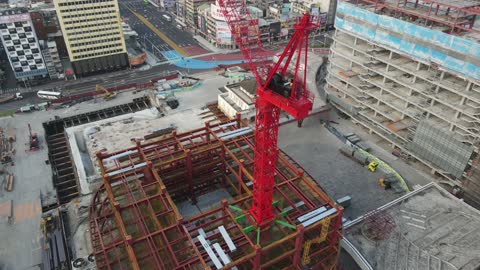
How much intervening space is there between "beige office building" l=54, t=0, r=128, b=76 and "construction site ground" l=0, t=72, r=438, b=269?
35589 millimetres

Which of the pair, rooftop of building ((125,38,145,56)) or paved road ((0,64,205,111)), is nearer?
paved road ((0,64,205,111))

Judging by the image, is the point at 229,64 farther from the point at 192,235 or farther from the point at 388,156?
the point at 192,235

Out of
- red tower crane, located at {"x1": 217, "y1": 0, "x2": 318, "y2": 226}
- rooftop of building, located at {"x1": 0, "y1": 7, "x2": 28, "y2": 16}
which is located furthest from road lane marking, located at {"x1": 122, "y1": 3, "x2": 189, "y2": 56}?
red tower crane, located at {"x1": 217, "y1": 0, "x2": 318, "y2": 226}

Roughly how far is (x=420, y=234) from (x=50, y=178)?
82.6 metres

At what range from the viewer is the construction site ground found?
71.8 m

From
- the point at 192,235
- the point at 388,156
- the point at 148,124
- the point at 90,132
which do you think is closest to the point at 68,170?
the point at 90,132

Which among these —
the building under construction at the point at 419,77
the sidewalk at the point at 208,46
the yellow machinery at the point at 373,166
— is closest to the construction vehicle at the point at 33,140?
the sidewalk at the point at 208,46

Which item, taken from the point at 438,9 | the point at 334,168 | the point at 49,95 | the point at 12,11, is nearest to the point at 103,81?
the point at 49,95

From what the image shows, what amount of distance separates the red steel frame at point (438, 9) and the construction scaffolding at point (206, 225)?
43.3 metres

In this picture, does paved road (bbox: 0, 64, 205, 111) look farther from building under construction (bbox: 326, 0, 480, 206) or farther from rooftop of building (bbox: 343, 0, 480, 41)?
rooftop of building (bbox: 343, 0, 480, 41)

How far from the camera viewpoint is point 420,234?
199 feet

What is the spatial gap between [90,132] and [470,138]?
306 ft

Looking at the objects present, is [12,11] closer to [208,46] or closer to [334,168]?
[208,46]

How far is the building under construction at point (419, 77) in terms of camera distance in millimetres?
70500
